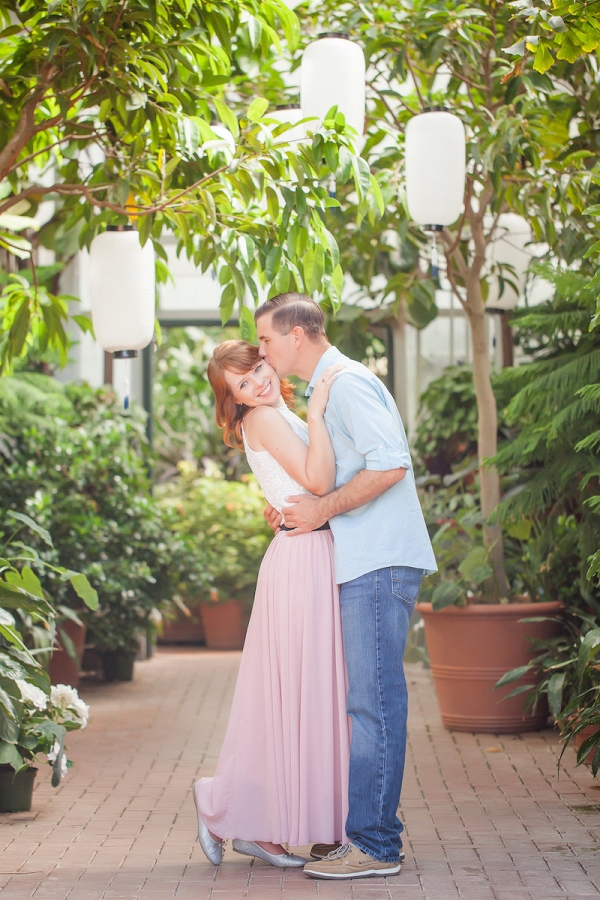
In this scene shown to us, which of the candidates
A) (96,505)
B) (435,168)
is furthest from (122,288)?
(96,505)

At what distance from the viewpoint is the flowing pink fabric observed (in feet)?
9.77

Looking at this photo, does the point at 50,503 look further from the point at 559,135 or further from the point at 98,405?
the point at 559,135

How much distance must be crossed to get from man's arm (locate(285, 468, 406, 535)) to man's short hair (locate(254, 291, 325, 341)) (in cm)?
45

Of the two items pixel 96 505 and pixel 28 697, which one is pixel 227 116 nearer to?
pixel 28 697

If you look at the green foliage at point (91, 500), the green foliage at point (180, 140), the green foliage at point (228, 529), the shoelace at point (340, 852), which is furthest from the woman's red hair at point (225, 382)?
the green foliage at point (228, 529)

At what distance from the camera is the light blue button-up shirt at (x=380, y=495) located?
115 inches

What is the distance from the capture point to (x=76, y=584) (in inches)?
149

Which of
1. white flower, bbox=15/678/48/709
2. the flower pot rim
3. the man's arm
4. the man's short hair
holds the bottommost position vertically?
white flower, bbox=15/678/48/709

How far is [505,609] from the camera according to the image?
15.8ft

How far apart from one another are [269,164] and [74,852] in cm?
223

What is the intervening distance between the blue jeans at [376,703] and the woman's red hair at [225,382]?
0.62m

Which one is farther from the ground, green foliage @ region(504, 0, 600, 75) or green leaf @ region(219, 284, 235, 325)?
green foliage @ region(504, 0, 600, 75)

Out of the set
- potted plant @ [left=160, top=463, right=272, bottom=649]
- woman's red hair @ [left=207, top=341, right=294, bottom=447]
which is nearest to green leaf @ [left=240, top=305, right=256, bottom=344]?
woman's red hair @ [left=207, top=341, right=294, bottom=447]

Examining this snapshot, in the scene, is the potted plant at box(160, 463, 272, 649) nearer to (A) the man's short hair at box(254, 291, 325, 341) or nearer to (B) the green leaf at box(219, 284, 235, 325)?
(B) the green leaf at box(219, 284, 235, 325)
